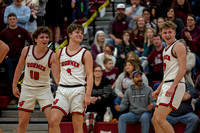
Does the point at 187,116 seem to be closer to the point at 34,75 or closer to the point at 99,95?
the point at 99,95

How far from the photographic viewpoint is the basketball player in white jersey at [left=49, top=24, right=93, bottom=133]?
6.60 meters

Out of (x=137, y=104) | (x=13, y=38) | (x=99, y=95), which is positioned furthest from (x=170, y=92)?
(x=13, y=38)

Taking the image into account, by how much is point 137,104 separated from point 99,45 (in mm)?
3165

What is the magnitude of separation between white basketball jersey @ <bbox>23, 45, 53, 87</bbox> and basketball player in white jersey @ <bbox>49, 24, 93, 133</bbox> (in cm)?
49

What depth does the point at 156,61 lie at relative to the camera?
32.9 feet

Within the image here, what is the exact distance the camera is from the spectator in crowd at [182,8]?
12211 mm

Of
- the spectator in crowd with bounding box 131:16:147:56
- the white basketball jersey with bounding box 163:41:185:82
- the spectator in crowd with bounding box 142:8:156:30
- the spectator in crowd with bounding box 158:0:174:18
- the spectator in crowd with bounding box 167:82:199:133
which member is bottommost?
the spectator in crowd with bounding box 167:82:199:133

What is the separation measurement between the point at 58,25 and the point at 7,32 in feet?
7.21

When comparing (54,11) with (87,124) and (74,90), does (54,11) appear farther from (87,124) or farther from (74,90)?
(74,90)

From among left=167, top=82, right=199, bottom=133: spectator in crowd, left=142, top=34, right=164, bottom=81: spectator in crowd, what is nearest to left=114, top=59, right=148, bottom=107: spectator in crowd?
left=142, top=34, right=164, bottom=81: spectator in crowd

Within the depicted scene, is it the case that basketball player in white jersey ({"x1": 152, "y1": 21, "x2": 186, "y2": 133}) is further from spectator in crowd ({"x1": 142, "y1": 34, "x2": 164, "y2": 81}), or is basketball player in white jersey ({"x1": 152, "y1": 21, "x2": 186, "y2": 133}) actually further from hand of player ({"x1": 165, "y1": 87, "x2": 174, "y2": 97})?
spectator in crowd ({"x1": 142, "y1": 34, "x2": 164, "y2": 81})

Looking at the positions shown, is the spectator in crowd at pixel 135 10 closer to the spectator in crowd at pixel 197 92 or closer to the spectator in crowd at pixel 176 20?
the spectator in crowd at pixel 176 20

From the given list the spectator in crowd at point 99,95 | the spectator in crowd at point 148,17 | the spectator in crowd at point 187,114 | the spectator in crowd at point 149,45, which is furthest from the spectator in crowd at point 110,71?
the spectator in crowd at point 148,17

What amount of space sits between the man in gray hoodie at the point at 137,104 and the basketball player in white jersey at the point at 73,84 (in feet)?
6.89
